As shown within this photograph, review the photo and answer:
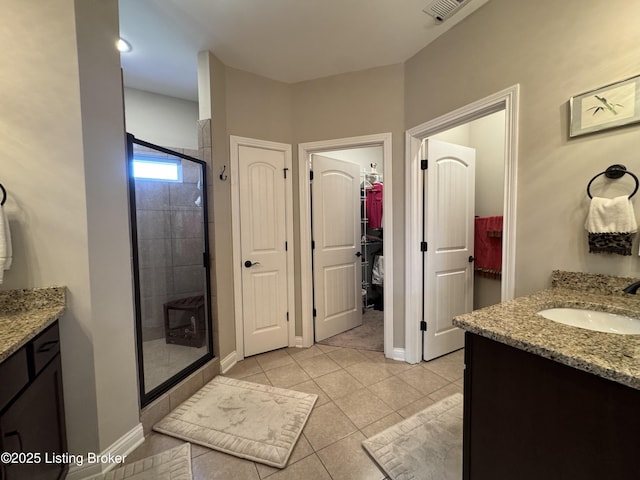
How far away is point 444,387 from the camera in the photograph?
6.82 feet

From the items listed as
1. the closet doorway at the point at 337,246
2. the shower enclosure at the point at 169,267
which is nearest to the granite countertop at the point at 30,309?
the shower enclosure at the point at 169,267

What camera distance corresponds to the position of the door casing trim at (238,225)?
2.41 m

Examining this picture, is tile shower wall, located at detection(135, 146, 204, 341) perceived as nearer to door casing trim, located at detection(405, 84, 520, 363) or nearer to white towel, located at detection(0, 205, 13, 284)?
white towel, located at detection(0, 205, 13, 284)

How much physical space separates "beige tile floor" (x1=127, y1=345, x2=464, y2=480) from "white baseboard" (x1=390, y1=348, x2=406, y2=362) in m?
0.06

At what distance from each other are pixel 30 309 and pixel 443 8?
9.37ft

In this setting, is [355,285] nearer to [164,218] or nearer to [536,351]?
[164,218]

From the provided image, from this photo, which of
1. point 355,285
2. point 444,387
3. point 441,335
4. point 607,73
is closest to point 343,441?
point 444,387

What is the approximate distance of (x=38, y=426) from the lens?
1.07 metres

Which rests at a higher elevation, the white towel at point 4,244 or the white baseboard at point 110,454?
the white towel at point 4,244

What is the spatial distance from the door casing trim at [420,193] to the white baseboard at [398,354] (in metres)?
0.04

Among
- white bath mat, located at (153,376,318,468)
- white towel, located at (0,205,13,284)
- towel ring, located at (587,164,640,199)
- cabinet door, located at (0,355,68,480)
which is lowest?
white bath mat, located at (153,376,318,468)

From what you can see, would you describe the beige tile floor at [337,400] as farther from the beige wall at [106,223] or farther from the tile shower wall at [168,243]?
the tile shower wall at [168,243]

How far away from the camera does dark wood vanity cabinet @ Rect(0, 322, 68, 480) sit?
882 millimetres

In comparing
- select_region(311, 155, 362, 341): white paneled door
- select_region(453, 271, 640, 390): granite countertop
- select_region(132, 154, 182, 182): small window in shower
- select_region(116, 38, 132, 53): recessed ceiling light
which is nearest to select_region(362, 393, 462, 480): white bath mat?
select_region(453, 271, 640, 390): granite countertop
